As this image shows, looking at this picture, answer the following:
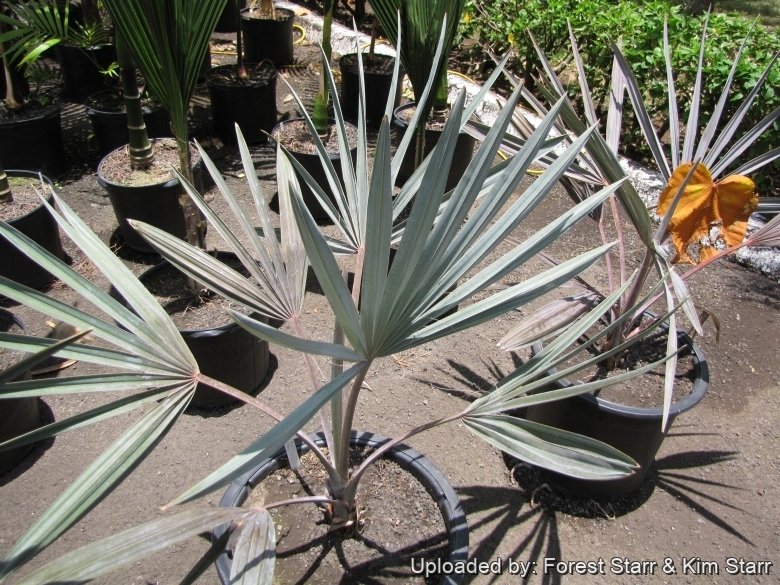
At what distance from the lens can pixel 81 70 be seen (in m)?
4.70

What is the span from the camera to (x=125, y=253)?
3.24m

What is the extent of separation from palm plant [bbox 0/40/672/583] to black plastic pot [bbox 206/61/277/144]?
302 centimetres

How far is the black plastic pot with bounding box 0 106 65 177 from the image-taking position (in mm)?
3533

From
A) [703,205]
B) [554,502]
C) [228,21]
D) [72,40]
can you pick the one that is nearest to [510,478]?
[554,502]

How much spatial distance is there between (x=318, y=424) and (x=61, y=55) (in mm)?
3997

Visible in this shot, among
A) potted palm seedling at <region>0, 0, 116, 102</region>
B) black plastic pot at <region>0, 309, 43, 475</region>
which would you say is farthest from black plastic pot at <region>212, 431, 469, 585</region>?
potted palm seedling at <region>0, 0, 116, 102</region>

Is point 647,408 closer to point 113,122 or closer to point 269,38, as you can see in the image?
point 113,122

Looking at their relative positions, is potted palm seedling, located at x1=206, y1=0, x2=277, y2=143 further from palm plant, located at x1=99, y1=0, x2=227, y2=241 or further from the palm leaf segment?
the palm leaf segment

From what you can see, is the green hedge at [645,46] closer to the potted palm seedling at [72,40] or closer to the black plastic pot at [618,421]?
the black plastic pot at [618,421]

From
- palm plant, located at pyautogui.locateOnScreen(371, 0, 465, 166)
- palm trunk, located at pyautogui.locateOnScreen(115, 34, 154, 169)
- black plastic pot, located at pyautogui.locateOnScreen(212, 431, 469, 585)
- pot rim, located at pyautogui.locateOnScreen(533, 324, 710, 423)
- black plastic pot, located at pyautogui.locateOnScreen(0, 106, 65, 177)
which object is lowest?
black plastic pot, located at pyautogui.locateOnScreen(0, 106, 65, 177)

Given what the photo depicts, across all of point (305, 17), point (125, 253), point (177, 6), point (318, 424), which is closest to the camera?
point (177, 6)

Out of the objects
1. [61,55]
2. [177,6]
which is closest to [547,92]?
[177,6]

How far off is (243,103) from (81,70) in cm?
149

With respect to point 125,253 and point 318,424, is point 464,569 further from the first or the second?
point 125,253
